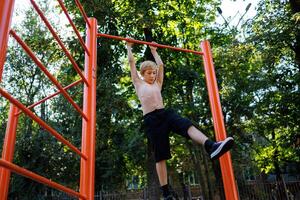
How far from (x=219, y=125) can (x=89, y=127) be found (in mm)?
1191

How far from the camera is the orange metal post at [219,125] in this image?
99.3 inches

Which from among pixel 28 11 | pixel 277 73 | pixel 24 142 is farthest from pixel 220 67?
pixel 28 11

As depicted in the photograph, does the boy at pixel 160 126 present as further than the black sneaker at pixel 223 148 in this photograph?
Yes

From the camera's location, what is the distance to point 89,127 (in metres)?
2.24

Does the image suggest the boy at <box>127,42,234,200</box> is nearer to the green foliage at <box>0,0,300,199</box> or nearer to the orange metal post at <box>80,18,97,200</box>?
the orange metal post at <box>80,18,97,200</box>

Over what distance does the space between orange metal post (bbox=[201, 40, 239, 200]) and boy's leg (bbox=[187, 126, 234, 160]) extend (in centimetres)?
25

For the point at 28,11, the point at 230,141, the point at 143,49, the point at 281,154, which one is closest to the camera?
the point at 230,141

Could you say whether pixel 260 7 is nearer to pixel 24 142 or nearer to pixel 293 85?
pixel 293 85

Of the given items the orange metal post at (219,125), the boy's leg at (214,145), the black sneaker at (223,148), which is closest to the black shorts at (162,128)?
the boy's leg at (214,145)

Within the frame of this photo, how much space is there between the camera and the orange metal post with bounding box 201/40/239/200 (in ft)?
8.28

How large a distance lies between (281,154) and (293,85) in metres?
4.91

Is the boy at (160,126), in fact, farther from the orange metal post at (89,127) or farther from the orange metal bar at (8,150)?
the orange metal bar at (8,150)

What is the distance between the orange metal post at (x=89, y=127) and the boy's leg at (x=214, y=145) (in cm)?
84

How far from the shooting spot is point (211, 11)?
12.5 m
